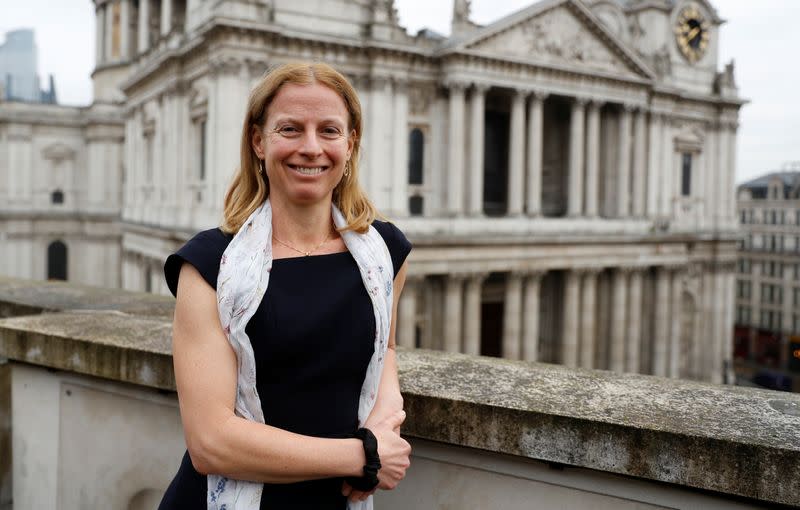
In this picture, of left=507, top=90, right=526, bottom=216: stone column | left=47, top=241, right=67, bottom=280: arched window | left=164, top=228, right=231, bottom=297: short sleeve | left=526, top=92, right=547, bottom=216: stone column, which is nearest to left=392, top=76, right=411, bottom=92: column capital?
left=507, top=90, right=526, bottom=216: stone column

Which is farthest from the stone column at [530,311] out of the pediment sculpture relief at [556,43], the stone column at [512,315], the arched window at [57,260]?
the arched window at [57,260]

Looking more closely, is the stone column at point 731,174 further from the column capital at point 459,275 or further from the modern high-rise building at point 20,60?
the modern high-rise building at point 20,60

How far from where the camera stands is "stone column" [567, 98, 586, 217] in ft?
123

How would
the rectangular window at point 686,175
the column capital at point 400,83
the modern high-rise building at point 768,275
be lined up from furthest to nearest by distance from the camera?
the modern high-rise building at point 768,275 < the rectangular window at point 686,175 < the column capital at point 400,83

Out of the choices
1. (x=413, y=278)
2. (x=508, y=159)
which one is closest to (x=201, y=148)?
(x=413, y=278)

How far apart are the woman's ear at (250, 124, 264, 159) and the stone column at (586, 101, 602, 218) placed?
36.2 meters

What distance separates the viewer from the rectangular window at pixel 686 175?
44.9 metres

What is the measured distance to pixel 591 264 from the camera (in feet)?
123

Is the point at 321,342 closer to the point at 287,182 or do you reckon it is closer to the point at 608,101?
the point at 287,182

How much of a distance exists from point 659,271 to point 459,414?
40.3 m

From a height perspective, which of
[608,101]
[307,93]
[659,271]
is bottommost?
[659,271]

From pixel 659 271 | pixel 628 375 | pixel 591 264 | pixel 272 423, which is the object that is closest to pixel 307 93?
pixel 272 423

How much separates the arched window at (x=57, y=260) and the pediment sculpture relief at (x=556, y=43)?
117 ft

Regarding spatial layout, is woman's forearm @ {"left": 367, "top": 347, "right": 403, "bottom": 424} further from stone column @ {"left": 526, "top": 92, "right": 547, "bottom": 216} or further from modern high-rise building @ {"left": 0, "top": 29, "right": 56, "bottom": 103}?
modern high-rise building @ {"left": 0, "top": 29, "right": 56, "bottom": 103}
